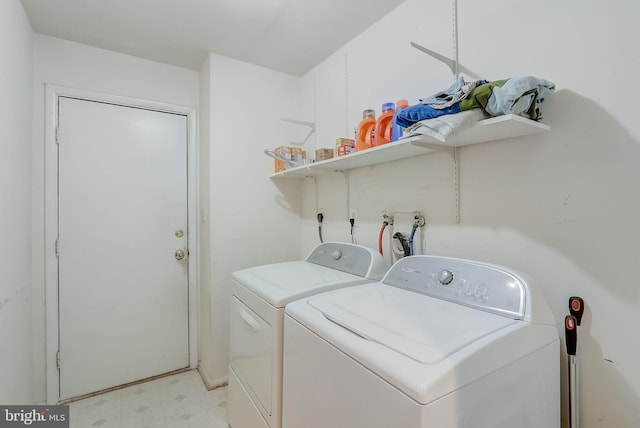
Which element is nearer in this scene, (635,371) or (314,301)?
(635,371)

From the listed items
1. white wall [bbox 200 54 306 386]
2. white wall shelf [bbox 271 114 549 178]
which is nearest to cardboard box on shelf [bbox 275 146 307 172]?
white wall [bbox 200 54 306 386]

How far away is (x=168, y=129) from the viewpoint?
2281mm

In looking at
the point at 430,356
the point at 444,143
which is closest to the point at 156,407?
the point at 430,356

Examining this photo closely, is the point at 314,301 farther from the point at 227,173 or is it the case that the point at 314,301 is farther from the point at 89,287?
the point at 89,287

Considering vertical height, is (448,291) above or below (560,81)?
below

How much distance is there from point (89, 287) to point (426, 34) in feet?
8.70

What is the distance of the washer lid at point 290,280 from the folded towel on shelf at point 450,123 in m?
0.76

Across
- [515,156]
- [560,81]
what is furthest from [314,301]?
[560,81]

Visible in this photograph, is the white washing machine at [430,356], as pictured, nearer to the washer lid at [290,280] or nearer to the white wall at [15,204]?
the washer lid at [290,280]

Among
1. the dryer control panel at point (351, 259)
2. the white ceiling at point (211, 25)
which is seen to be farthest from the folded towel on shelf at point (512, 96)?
the white ceiling at point (211, 25)

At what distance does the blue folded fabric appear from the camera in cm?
102

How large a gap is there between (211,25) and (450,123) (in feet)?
5.40

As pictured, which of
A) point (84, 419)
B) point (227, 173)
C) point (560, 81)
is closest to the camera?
point (560, 81)

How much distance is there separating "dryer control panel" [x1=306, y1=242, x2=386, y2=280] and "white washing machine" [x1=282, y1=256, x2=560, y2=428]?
1.03ft
